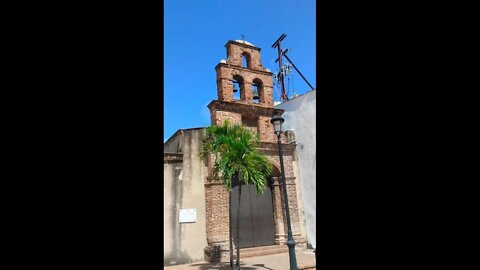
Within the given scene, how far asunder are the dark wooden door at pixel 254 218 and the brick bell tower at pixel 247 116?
0.73ft

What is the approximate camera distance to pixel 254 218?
11.4 m

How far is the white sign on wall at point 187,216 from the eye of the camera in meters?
10.0

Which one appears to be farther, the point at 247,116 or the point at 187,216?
the point at 247,116

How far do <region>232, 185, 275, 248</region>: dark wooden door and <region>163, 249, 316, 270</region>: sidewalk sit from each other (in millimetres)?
886

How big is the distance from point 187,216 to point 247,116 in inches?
162

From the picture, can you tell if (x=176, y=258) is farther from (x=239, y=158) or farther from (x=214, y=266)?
(x=239, y=158)

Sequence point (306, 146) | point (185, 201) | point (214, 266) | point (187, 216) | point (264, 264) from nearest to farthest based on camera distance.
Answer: point (264, 264) → point (214, 266) → point (187, 216) → point (185, 201) → point (306, 146)

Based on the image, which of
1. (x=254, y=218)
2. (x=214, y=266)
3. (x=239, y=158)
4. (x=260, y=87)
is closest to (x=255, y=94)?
(x=260, y=87)

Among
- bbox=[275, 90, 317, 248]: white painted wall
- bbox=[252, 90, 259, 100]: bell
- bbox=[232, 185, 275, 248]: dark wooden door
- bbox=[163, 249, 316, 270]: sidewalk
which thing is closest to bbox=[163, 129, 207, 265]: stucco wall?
bbox=[163, 249, 316, 270]: sidewalk
